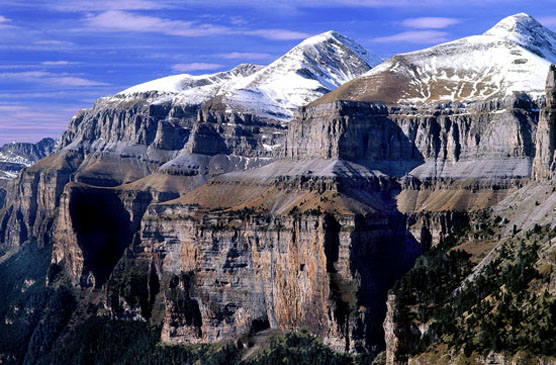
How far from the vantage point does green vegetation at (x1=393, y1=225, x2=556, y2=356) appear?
6186 inches

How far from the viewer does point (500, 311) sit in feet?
549

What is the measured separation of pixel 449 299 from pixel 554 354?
148ft

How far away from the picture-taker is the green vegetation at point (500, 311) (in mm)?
157125

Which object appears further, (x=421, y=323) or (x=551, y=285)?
(x=421, y=323)

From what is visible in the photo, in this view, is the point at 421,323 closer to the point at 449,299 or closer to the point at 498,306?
the point at 449,299

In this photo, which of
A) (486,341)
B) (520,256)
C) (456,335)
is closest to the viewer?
(486,341)

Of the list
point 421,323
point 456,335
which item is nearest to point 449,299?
point 421,323

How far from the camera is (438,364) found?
551 ft

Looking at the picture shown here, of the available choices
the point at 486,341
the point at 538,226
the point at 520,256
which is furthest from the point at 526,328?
the point at 538,226

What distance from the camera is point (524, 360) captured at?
152 metres

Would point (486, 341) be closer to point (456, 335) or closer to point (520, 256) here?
point (456, 335)

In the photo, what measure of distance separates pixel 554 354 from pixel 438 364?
2100 cm

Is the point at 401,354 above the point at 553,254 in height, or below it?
below

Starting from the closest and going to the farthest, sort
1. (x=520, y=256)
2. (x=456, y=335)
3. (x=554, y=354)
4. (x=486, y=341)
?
(x=554, y=354) < (x=486, y=341) < (x=456, y=335) < (x=520, y=256)
